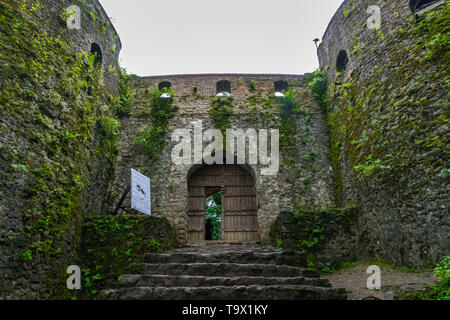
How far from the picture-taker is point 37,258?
4824mm

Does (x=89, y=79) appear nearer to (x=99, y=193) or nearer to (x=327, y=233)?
(x=99, y=193)

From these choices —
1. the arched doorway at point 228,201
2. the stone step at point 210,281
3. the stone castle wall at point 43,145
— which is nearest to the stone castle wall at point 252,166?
the arched doorway at point 228,201

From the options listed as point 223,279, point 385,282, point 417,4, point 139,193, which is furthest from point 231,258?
point 417,4

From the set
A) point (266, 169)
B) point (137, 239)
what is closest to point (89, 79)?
point (137, 239)

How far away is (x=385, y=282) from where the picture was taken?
15.6ft

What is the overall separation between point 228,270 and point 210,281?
1.79 feet

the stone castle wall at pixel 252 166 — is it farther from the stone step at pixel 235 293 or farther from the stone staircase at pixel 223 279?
the stone step at pixel 235 293

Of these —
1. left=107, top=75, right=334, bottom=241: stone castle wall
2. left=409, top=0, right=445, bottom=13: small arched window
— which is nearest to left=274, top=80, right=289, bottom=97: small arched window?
left=107, top=75, right=334, bottom=241: stone castle wall

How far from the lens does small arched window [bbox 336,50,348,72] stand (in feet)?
29.2

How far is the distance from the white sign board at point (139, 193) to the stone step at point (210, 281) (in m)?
2.58

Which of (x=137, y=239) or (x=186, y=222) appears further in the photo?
(x=186, y=222)

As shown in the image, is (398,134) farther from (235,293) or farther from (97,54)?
(97,54)

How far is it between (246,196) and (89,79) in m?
5.43
